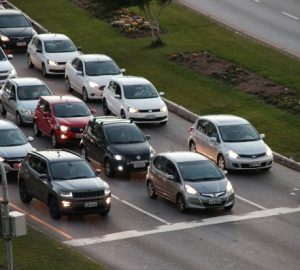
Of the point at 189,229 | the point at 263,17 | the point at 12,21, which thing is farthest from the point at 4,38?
the point at 189,229

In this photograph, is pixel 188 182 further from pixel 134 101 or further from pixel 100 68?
pixel 100 68

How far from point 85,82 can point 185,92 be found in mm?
4234

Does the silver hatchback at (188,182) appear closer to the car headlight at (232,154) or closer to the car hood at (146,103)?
the car headlight at (232,154)

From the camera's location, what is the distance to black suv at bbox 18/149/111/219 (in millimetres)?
34906

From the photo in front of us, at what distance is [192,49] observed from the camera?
5778 cm

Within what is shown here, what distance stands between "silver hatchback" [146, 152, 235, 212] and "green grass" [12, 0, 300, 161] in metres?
6.42

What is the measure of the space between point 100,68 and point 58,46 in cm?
515

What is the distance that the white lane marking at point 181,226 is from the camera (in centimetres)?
3338

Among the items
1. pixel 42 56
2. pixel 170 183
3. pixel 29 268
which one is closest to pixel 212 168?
pixel 170 183

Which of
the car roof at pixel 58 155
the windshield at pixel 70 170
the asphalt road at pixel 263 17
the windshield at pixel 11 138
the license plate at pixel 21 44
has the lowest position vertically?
the license plate at pixel 21 44

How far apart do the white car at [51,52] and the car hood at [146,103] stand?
344 inches

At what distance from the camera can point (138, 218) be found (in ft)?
117

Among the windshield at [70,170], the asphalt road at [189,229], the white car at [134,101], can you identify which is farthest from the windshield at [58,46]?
the windshield at [70,170]

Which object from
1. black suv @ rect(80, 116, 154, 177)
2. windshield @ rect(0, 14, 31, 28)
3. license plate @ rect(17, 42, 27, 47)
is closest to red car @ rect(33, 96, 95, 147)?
black suv @ rect(80, 116, 154, 177)
